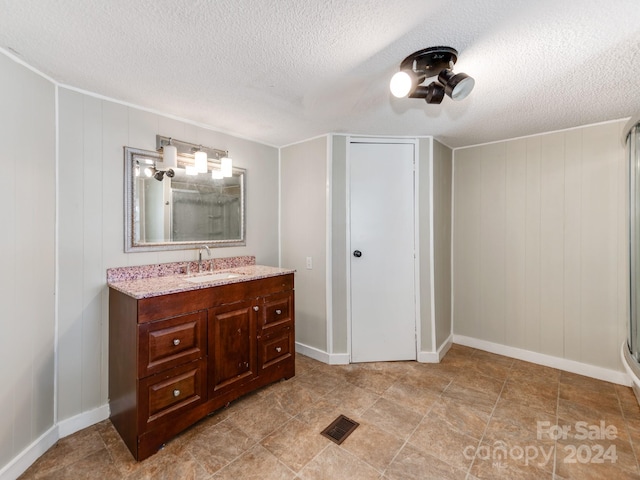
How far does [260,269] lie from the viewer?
2.53m

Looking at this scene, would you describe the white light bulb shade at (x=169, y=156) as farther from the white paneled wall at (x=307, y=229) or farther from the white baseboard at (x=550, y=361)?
the white baseboard at (x=550, y=361)

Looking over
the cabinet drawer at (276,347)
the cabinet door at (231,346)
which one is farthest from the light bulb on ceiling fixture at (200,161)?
the cabinet drawer at (276,347)

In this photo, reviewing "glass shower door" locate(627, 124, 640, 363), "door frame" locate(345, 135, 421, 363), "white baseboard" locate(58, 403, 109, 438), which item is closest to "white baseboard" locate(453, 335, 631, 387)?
"glass shower door" locate(627, 124, 640, 363)

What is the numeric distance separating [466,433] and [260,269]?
191cm

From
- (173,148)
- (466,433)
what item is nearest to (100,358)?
(173,148)

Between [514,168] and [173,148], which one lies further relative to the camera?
[514,168]

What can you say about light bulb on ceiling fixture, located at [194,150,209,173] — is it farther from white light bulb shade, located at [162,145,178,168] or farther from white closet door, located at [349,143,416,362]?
white closet door, located at [349,143,416,362]

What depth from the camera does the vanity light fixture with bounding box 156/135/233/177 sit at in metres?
2.16

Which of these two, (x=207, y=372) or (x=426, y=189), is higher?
(x=426, y=189)

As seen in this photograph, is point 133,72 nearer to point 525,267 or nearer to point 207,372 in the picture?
point 207,372

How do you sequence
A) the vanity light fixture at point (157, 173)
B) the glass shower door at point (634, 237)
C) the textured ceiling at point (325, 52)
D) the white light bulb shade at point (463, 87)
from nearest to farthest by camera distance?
the textured ceiling at point (325, 52)
the white light bulb shade at point (463, 87)
the glass shower door at point (634, 237)
the vanity light fixture at point (157, 173)

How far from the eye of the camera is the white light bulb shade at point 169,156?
214 centimetres

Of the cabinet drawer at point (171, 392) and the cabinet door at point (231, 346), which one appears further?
the cabinet door at point (231, 346)

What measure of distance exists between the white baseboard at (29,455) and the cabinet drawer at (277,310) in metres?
1.38
